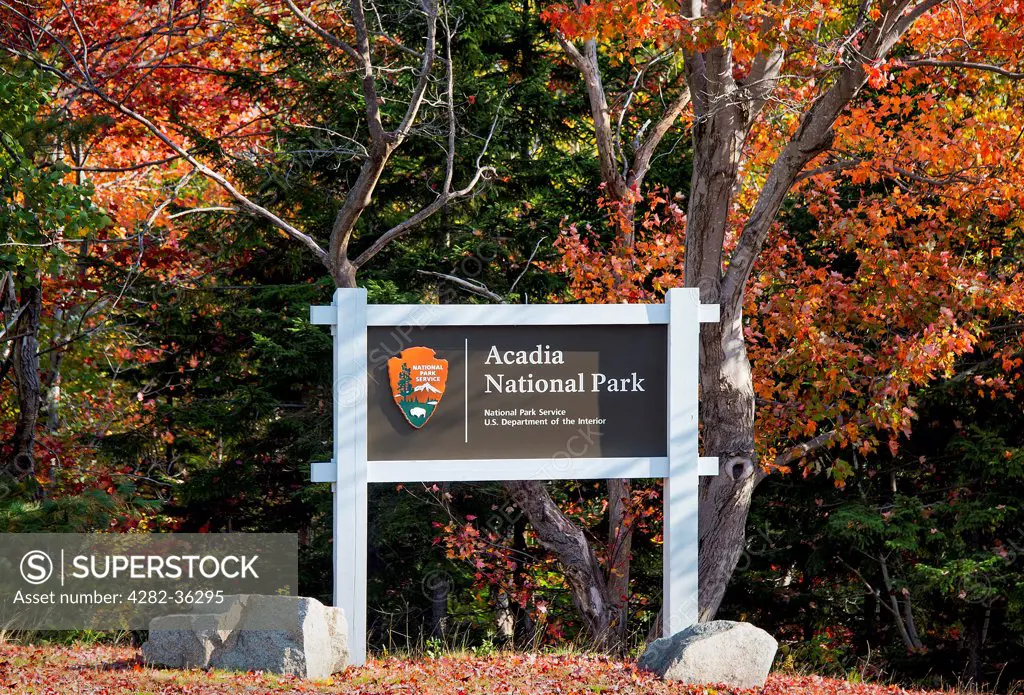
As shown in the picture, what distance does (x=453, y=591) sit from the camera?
15.4m

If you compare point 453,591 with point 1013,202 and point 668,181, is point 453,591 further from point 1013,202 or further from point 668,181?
point 1013,202

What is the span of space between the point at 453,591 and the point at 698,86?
8.74 meters

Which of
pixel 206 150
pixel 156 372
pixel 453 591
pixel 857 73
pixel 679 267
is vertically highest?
pixel 206 150

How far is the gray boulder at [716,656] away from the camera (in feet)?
22.9

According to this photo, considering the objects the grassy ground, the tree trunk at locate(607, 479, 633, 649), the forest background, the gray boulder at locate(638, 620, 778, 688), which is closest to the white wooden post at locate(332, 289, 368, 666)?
the grassy ground

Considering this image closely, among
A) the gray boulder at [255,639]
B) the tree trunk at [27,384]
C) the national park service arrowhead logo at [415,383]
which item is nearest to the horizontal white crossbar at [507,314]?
the national park service arrowhead logo at [415,383]

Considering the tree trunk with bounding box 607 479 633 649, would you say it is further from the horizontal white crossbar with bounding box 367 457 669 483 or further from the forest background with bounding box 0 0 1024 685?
the horizontal white crossbar with bounding box 367 457 669 483

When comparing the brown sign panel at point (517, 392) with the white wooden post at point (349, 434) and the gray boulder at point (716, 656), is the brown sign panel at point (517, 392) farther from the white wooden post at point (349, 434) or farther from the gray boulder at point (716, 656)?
the gray boulder at point (716, 656)

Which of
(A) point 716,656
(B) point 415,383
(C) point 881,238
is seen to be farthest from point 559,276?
(A) point 716,656

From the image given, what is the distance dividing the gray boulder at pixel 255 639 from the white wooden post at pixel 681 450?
8.44ft

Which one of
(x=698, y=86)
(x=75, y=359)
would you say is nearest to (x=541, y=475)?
(x=698, y=86)

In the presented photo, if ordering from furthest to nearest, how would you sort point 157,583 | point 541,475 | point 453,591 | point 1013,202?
1. point 453,591
2. point 157,583
3. point 1013,202
4. point 541,475

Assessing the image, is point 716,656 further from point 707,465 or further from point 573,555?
point 573,555

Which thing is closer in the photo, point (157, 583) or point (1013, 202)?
point (1013, 202)
